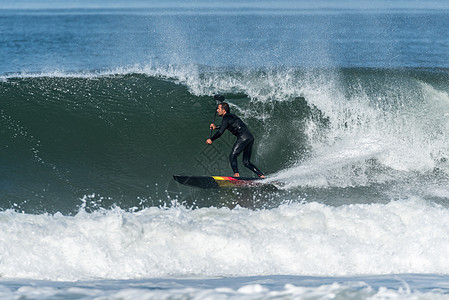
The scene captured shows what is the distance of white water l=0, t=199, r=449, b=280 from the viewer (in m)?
6.10

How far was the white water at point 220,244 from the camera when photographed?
Result: 610 cm

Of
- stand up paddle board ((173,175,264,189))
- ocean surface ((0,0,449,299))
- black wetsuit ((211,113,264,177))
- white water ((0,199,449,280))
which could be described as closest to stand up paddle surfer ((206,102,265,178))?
black wetsuit ((211,113,264,177))

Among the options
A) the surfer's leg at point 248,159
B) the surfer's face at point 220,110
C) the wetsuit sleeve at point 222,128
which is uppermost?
the surfer's face at point 220,110

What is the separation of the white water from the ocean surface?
0.07ft

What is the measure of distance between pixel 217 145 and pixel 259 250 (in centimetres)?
471

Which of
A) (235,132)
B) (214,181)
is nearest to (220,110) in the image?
(235,132)

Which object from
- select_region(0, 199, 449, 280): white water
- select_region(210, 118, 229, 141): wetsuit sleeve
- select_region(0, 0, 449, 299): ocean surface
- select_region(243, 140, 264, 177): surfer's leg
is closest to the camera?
select_region(0, 0, 449, 299): ocean surface

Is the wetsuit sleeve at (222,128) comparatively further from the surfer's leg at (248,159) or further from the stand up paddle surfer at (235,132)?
the surfer's leg at (248,159)

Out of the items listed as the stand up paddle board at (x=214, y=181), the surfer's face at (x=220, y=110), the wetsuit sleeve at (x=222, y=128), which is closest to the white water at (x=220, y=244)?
the stand up paddle board at (x=214, y=181)

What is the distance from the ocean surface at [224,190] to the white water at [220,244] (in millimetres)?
23

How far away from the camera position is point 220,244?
6625 millimetres

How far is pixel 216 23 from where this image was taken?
38.0 m

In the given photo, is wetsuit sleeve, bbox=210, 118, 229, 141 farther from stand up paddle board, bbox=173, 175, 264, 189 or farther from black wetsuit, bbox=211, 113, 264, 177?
stand up paddle board, bbox=173, 175, 264, 189

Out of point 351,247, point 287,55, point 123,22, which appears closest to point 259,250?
point 351,247
